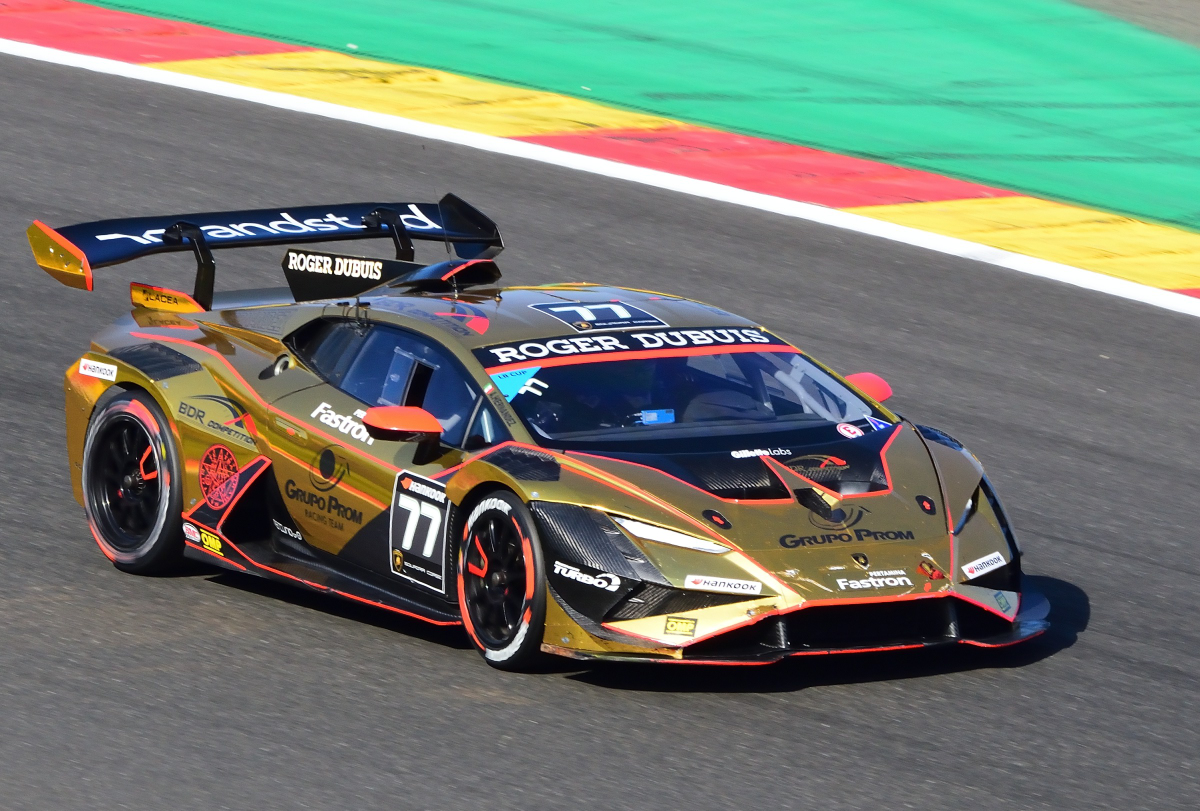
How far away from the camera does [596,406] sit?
266 inches

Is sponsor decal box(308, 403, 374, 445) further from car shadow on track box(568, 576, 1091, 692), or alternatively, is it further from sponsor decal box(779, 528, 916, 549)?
sponsor decal box(779, 528, 916, 549)

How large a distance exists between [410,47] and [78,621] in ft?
39.5

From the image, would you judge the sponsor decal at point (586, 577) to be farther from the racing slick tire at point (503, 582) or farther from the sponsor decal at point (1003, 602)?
the sponsor decal at point (1003, 602)

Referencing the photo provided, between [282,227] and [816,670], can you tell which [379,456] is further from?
[282,227]

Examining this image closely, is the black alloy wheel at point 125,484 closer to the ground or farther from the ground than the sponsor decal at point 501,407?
closer to the ground

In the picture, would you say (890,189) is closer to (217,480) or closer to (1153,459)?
(1153,459)

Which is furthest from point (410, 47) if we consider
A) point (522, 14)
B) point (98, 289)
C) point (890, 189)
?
point (98, 289)

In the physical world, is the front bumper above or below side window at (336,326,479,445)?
below

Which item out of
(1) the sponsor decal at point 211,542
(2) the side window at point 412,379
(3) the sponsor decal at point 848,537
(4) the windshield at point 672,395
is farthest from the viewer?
(1) the sponsor decal at point 211,542

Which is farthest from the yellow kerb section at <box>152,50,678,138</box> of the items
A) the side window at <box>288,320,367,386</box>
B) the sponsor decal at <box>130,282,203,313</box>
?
the side window at <box>288,320,367,386</box>

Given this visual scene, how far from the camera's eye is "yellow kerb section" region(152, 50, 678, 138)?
15.9 m

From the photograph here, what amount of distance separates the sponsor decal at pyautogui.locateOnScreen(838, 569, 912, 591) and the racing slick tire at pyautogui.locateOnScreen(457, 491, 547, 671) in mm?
1019

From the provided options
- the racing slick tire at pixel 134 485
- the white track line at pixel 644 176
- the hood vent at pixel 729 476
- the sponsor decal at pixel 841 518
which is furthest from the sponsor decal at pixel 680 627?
the white track line at pixel 644 176

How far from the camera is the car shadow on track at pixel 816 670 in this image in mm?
6305
